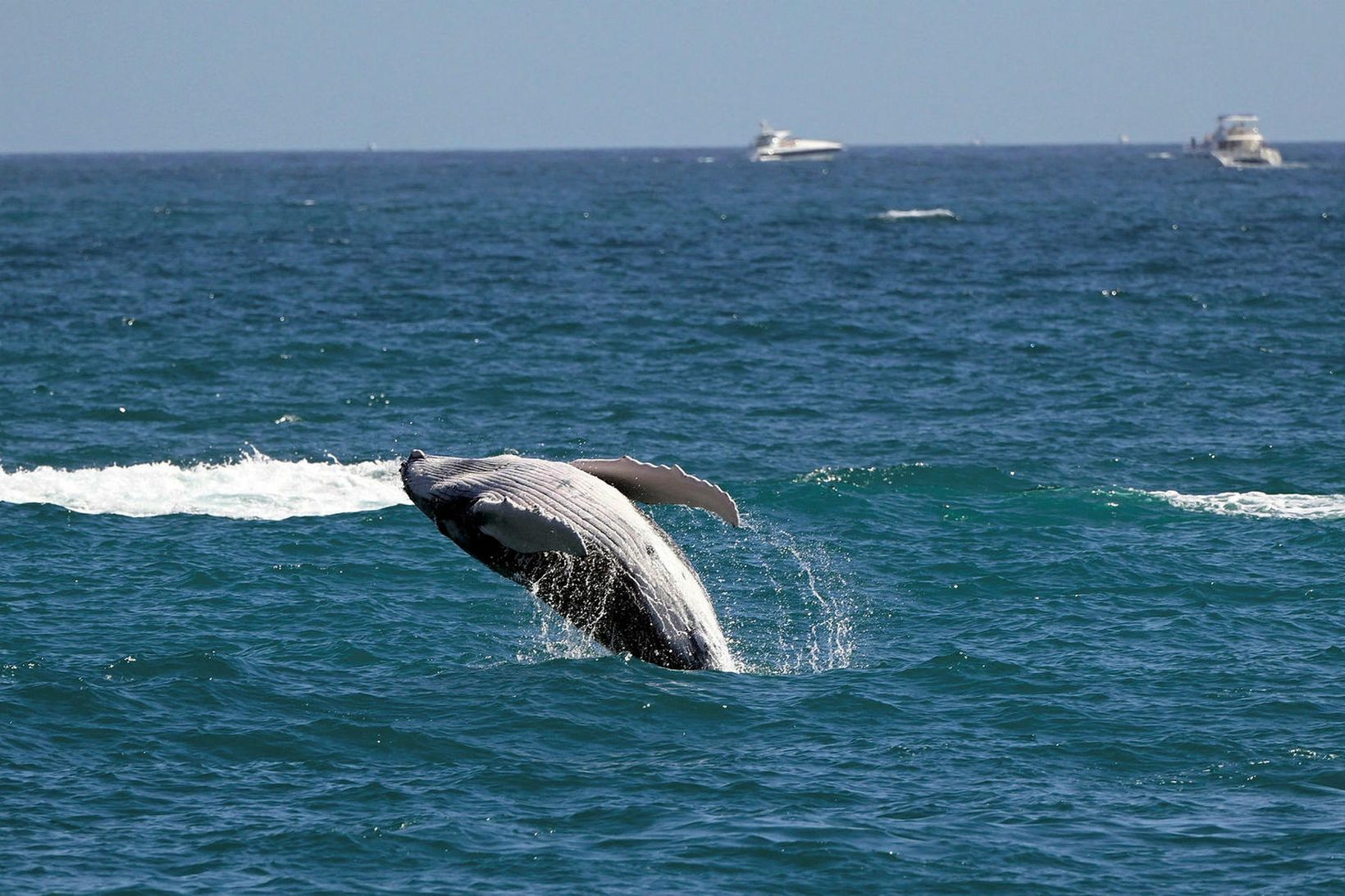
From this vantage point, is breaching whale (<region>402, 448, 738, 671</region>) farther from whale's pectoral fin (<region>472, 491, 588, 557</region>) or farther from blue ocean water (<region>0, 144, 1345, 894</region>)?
blue ocean water (<region>0, 144, 1345, 894</region>)

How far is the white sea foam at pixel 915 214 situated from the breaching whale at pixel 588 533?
91660 millimetres

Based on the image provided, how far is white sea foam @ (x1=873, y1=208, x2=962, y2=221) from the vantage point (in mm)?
110750

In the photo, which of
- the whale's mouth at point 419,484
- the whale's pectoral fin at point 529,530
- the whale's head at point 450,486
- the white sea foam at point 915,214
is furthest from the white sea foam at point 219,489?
the white sea foam at point 915,214

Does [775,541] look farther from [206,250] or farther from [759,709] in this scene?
[206,250]

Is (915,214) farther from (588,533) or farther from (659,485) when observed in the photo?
(588,533)

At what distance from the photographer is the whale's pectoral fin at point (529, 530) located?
18.0m

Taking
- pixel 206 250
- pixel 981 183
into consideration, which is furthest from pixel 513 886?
pixel 981 183

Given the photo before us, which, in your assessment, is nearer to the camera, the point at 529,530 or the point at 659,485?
the point at 529,530

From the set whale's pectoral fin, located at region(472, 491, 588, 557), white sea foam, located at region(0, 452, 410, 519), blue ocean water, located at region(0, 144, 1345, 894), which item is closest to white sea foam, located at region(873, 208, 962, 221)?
blue ocean water, located at region(0, 144, 1345, 894)

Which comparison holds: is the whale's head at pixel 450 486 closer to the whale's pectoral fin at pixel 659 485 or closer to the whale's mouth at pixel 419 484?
the whale's mouth at pixel 419 484

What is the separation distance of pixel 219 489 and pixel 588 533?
1740 centimetres

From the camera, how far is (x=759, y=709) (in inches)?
821

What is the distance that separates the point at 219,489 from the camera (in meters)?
34.6

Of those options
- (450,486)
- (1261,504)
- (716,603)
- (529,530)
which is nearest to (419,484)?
(450,486)
